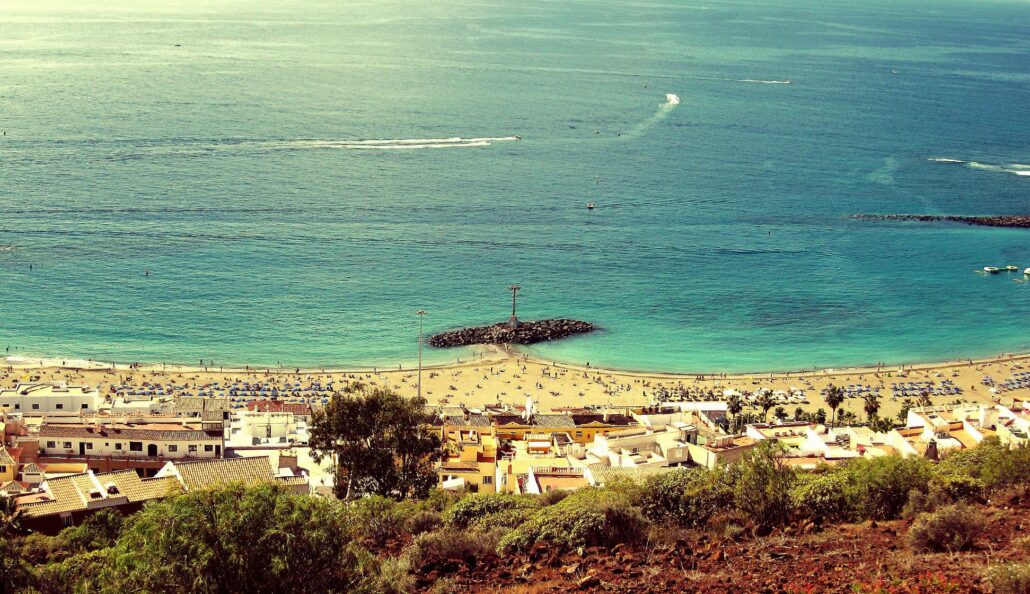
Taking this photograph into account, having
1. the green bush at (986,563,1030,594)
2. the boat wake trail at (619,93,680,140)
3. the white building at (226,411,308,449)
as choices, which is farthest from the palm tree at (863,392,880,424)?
the boat wake trail at (619,93,680,140)

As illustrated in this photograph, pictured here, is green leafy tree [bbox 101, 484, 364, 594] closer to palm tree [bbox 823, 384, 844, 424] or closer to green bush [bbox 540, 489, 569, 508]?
green bush [bbox 540, 489, 569, 508]

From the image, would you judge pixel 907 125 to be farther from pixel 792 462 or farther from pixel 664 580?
pixel 664 580

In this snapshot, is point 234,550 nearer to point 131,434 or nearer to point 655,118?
point 131,434

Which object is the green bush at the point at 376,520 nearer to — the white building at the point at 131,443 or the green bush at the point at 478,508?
the green bush at the point at 478,508

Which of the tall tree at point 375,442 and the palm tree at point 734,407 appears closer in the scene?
the tall tree at point 375,442

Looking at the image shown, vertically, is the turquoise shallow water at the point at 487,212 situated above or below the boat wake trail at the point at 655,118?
below

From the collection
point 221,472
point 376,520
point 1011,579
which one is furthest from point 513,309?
point 1011,579

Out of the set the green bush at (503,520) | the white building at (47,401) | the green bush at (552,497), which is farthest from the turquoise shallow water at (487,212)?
the green bush at (503,520)
